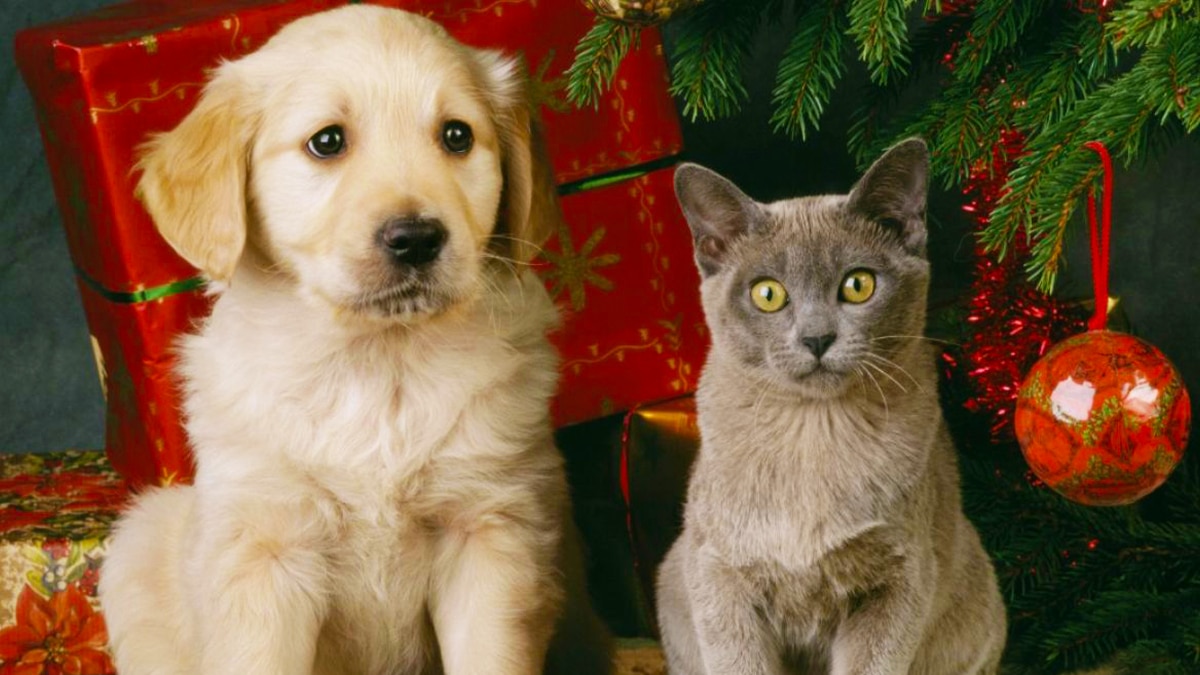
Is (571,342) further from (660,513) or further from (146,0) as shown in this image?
(146,0)

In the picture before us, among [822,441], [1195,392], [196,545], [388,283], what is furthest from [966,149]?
[1195,392]

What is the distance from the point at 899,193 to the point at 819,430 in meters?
0.26

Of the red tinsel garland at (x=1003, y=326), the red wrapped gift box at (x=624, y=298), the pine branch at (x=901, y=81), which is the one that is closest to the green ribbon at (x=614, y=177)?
the red wrapped gift box at (x=624, y=298)

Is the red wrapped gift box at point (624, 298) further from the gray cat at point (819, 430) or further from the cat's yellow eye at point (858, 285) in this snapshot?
the cat's yellow eye at point (858, 285)

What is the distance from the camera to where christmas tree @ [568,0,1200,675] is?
1.48m

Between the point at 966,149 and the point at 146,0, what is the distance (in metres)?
1.31

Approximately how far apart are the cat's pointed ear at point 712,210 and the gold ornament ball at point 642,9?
0.55 ft

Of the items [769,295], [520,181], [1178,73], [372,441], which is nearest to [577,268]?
[520,181]

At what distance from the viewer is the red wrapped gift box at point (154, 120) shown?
1.89 meters

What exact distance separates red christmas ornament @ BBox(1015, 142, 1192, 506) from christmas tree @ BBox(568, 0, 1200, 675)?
0.10m

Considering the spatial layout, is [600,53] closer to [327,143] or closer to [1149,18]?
[327,143]

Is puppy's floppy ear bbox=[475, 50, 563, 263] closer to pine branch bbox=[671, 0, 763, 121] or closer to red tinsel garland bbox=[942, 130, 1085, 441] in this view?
pine branch bbox=[671, 0, 763, 121]

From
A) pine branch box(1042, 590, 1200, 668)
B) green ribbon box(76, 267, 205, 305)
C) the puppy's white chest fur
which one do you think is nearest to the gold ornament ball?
the puppy's white chest fur

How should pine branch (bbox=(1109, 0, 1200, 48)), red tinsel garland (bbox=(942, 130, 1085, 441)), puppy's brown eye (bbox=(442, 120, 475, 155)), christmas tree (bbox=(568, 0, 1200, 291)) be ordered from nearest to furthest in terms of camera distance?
1. pine branch (bbox=(1109, 0, 1200, 48))
2. christmas tree (bbox=(568, 0, 1200, 291))
3. puppy's brown eye (bbox=(442, 120, 475, 155))
4. red tinsel garland (bbox=(942, 130, 1085, 441))
